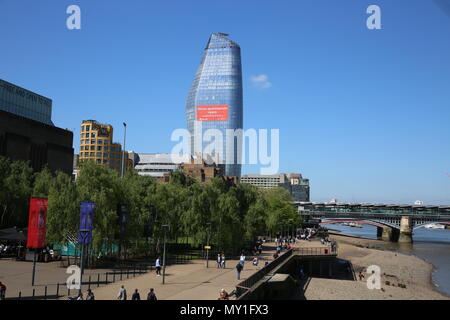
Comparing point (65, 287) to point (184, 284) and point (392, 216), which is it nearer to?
point (184, 284)

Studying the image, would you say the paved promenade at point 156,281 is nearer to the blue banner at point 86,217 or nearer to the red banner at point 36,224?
the red banner at point 36,224

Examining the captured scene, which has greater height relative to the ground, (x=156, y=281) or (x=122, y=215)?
(x=122, y=215)

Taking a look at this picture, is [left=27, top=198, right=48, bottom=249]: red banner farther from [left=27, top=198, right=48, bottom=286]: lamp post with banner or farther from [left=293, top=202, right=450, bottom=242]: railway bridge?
[left=293, top=202, right=450, bottom=242]: railway bridge

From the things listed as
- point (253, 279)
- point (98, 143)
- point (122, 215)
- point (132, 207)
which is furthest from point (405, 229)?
point (122, 215)

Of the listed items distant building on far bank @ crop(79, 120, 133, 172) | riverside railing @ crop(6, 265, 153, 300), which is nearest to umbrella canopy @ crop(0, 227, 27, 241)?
riverside railing @ crop(6, 265, 153, 300)

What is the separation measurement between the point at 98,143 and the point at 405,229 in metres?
121

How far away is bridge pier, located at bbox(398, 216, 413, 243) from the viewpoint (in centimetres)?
14625

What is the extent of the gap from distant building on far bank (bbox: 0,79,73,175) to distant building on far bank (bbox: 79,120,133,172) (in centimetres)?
5738

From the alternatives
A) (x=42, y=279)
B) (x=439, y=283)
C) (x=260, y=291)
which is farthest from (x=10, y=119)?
(x=439, y=283)

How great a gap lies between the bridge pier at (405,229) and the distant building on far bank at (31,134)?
107 m

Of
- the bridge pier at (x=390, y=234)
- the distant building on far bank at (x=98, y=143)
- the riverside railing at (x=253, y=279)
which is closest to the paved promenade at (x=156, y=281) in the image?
the riverside railing at (x=253, y=279)

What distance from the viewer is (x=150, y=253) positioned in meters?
54.8

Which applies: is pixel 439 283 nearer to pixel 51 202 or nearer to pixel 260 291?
pixel 260 291

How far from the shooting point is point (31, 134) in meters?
93.2
